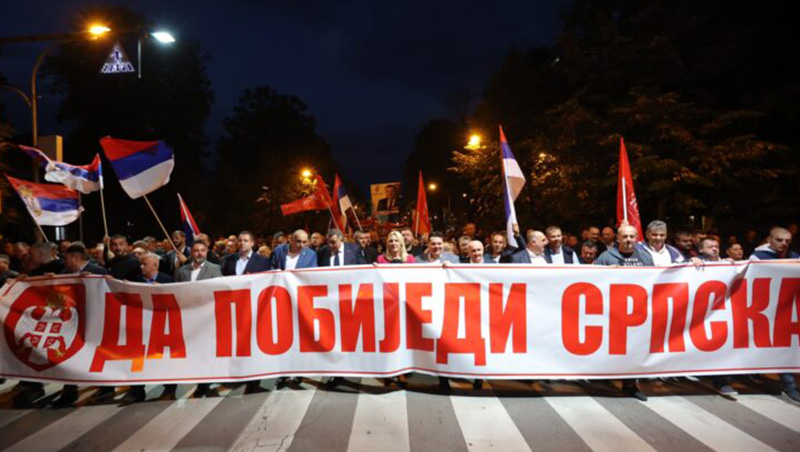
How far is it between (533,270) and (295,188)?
30859mm

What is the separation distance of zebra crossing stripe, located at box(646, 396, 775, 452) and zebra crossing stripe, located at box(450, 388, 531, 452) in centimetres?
157

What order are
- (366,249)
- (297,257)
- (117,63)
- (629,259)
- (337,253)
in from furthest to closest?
(117,63) → (366,249) → (337,253) → (297,257) → (629,259)

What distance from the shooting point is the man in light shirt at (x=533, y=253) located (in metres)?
6.41

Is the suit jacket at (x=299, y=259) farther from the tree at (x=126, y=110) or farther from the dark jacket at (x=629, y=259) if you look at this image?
the tree at (x=126, y=110)

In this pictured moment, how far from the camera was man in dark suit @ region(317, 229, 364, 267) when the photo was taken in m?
6.97

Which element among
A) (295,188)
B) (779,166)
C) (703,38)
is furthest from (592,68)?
(295,188)

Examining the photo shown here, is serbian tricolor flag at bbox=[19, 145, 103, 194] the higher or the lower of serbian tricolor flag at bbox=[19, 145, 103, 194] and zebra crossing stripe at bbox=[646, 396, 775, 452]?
the higher

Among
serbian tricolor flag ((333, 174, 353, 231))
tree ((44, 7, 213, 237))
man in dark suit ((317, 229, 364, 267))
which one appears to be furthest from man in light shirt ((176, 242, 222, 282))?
tree ((44, 7, 213, 237))

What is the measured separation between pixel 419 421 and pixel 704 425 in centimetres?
267

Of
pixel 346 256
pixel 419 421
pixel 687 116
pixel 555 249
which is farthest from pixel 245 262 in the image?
pixel 687 116

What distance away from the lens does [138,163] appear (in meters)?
7.80

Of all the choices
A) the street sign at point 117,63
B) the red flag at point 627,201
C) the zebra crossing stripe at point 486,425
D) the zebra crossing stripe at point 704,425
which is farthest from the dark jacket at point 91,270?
the red flag at point 627,201

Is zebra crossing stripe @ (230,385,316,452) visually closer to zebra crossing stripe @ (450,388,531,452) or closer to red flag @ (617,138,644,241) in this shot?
zebra crossing stripe @ (450,388,531,452)

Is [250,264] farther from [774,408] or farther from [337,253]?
[774,408]
